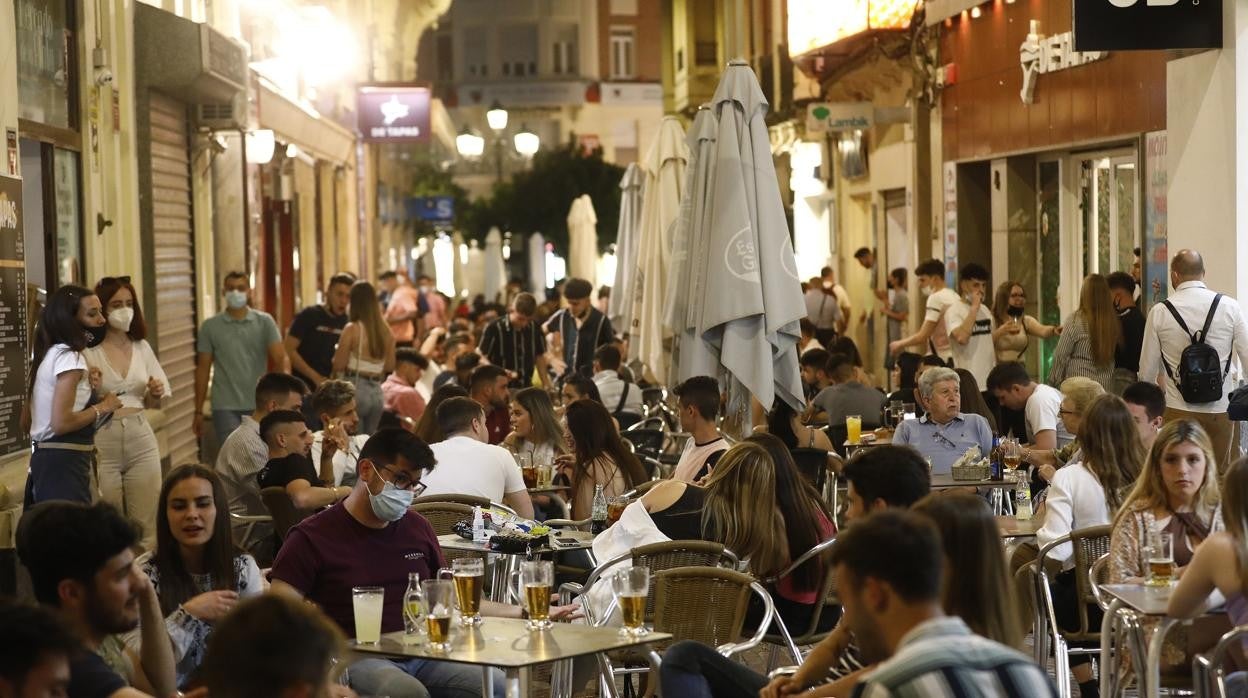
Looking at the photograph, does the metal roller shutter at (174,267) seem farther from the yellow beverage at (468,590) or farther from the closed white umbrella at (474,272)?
the closed white umbrella at (474,272)

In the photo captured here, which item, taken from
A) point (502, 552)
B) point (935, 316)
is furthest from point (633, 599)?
point (935, 316)

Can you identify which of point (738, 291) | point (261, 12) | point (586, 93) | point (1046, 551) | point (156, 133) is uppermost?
point (586, 93)

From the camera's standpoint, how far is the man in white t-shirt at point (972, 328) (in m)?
14.8

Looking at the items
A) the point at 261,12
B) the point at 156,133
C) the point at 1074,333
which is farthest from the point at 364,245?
the point at 1074,333

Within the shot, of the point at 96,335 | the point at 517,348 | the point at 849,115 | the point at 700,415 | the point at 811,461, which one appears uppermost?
the point at 849,115

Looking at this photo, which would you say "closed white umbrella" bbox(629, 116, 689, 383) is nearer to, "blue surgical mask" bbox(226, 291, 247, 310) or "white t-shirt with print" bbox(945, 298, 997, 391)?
"white t-shirt with print" bbox(945, 298, 997, 391)

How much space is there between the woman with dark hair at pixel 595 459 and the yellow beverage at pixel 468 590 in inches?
136

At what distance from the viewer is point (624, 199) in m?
18.1

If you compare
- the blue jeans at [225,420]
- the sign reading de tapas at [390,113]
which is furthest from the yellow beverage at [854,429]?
the sign reading de tapas at [390,113]

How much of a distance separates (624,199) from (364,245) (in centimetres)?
1775

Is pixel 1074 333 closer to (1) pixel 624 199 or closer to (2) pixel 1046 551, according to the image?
(2) pixel 1046 551

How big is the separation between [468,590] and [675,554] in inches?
48.2

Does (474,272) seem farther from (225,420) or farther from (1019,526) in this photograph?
(1019,526)

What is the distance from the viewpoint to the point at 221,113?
16.9 metres
